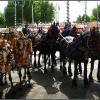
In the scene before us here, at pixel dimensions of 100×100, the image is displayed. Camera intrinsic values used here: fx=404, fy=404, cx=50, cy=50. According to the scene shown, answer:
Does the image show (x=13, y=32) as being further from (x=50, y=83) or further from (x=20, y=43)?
(x=50, y=83)

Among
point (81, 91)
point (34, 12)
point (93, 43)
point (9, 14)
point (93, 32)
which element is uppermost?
point (34, 12)

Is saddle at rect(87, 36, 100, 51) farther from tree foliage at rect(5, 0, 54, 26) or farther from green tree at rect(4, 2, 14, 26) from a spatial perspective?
green tree at rect(4, 2, 14, 26)

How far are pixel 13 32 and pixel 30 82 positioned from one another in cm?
197

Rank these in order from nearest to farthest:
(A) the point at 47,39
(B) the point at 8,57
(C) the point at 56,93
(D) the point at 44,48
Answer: (B) the point at 8,57
(C) the point at 56,93
(A) the point at 47,39
(D) the point at 44,48

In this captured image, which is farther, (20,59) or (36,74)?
(36,74)

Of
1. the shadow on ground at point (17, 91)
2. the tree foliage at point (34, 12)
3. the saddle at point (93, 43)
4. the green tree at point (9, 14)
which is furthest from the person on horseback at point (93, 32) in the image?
the green tree at point (9, 14)

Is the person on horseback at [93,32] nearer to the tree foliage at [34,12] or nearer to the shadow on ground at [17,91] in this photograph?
the shadow on ground at [17,91]

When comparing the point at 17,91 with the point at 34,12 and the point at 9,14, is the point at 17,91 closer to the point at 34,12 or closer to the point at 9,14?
the point at 34,12

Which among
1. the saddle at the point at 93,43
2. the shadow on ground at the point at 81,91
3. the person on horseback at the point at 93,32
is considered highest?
the person on horseback at the point at 93,32

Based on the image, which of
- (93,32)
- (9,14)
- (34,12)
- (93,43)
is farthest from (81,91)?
(9,14)

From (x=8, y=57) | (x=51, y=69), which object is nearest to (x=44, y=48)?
(x=51, y=69)

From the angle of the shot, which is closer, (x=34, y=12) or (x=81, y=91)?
(x=81, y=91)

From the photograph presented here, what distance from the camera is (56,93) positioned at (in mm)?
12984

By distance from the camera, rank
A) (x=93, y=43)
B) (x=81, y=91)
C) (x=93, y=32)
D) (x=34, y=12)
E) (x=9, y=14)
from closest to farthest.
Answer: (x=81, y=91) < (x=93, y=32) < (x=93, y=43) < (x=34, y=12) < (x=9, y=14)
